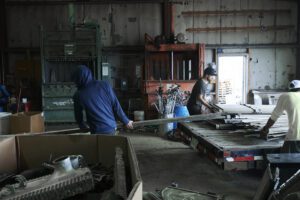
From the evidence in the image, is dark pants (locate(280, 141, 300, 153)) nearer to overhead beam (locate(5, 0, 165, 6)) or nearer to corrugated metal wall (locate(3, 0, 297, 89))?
corrugated metal wall (locate(3, 0, 297, 89))

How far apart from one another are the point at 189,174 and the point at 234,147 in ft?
5.05

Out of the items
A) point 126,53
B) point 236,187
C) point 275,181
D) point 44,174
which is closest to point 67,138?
point 44,174

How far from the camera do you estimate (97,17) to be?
10062 millimetres

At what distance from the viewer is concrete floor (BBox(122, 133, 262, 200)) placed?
4.43 meters

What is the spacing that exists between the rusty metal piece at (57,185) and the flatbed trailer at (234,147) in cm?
221

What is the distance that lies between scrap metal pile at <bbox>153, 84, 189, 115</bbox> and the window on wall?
1.95 meters

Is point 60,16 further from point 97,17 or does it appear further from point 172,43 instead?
point 172,43

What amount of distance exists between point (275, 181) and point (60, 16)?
921cm

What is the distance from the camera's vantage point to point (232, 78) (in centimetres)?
1005

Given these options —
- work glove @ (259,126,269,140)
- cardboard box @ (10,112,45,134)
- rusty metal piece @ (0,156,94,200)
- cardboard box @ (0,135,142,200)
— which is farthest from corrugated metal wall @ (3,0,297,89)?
rusty metal piece @ (0,156,94,200)

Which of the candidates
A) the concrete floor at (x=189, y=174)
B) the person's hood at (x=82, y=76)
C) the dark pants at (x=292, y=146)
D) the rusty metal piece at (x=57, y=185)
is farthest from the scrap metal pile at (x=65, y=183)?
the concrete floor at (x=189, y=174)

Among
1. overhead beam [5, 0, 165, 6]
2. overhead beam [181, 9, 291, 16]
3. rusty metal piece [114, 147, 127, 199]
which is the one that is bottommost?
rusty metal piece [114, 147, 127, 199]

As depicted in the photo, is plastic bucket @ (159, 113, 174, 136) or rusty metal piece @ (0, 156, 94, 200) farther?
plastic bucket @ (159, 113, 174, 136)

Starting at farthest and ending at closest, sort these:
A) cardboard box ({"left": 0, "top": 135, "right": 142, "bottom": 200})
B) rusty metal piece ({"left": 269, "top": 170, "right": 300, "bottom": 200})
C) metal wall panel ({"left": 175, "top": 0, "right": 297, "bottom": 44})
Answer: metal wall panel ({"left": 175, "top": 0, "right": 297, "bottom": 44}) < cardboard box ({"left": 0, "top": 135, "right": 142, "bottom": 200}) < rusty metal piece ({"left": 269, "top": 170, "right": 300, "bottom": 200})
